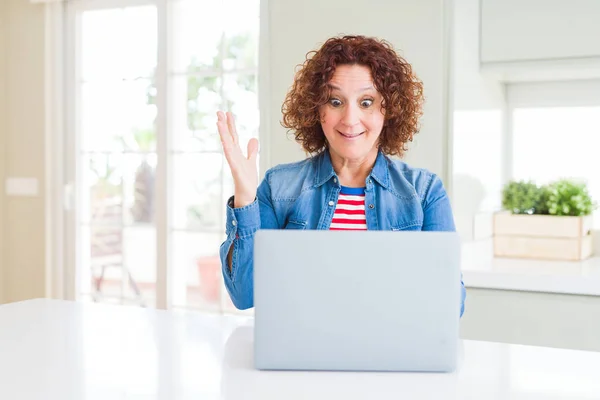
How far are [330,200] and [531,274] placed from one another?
1.05 m

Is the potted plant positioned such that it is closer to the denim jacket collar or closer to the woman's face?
the denim jacket collar

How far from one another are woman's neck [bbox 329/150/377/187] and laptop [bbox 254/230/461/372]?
55 centimetres

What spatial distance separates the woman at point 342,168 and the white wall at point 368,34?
102 centimetres

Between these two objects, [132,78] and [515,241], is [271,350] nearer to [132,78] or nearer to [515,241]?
[515,241]

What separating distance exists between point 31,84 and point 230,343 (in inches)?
120

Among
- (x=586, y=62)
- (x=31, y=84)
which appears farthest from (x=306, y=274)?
(x=31, y=84)

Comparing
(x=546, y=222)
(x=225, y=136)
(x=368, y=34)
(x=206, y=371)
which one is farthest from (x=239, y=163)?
(x=546, y=222)

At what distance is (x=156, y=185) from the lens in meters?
3.59

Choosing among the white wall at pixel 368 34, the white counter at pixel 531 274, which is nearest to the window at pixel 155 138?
the white wall at pixel 368 34

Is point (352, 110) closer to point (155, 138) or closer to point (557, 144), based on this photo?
point (557, 144)

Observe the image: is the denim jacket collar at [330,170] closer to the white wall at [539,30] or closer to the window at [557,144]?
the white wall at [539,30]

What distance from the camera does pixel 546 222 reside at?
269cm

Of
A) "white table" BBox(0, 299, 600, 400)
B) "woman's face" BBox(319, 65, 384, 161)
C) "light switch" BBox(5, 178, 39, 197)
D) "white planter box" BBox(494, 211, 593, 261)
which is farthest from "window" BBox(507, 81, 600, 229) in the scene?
"light switch" BBox(5, 178, 39, 197)

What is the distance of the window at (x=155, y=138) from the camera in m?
3.46
